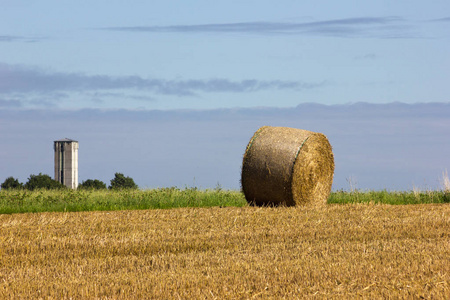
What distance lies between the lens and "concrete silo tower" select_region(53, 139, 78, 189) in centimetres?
4175

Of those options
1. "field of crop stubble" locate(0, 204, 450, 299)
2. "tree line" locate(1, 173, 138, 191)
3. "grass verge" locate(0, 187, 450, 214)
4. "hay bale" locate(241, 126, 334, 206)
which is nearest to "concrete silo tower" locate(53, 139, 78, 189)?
"tree line" locate(1, 173, 138, 191)

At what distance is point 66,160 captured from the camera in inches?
1644

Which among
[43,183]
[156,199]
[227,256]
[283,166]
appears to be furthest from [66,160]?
[227,256]

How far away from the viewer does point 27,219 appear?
A: 1259cm

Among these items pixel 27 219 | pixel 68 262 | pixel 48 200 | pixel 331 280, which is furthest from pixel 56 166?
pixel 331 280

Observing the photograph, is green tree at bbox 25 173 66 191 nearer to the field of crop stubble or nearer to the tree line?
the tree line

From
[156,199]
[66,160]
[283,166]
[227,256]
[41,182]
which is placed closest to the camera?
[227,256]

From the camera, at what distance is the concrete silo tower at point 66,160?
4175 cm

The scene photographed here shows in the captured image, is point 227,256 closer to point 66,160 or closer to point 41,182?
point 41,182

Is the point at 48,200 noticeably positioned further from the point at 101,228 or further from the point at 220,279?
the point at 220,279

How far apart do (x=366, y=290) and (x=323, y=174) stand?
9800mm

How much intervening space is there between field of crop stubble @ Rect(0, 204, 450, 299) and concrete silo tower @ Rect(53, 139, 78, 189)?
97.9 feet

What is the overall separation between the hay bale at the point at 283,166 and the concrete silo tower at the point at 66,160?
1158 inches

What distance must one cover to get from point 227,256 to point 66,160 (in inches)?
1430
